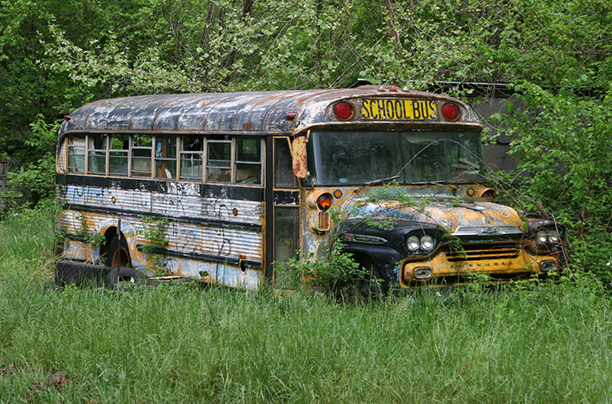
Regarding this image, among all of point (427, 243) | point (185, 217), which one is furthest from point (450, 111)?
point (185, 217)

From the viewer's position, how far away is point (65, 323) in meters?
5.99

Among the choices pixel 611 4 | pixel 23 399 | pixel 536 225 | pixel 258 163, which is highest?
pixel 611 4

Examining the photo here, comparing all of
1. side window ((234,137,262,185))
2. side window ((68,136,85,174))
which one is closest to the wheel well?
side window ((68,136,85,174))

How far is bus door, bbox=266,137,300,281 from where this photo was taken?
716cm

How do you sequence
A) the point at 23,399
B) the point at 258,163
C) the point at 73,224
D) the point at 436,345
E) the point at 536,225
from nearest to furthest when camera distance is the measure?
the point at 23,399 < the point at 436,345 < the point at 536,225 < the point at 258,163 < the point at 73,224

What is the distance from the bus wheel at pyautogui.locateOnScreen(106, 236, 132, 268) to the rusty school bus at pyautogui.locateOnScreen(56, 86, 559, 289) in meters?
0.03

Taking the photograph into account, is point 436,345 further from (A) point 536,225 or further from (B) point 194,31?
(B) point 194,31

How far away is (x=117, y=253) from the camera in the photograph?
31.8 ft

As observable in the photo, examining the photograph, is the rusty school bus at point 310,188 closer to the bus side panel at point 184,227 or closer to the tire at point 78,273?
the bus side panel at point 184,227

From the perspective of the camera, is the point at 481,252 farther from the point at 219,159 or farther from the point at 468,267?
the point at 219,159

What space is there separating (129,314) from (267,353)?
169 cm

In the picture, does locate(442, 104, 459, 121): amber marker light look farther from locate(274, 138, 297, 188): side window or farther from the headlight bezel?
the headlight bezel

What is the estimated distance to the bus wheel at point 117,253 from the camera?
9.46 metres

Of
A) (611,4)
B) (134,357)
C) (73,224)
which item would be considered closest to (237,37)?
(73,224)
